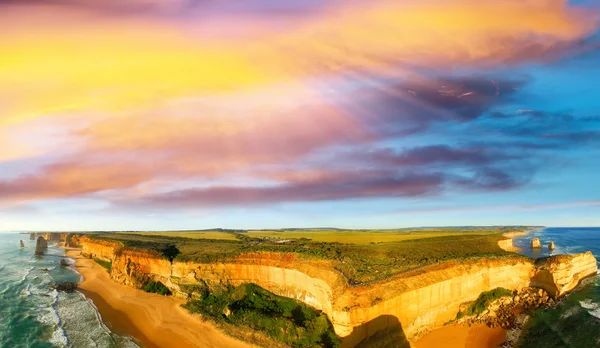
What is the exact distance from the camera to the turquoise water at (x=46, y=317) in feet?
108

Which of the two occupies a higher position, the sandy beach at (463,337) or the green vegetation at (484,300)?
the green vegetation at (484,300)

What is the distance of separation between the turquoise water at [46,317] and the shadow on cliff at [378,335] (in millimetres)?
21644

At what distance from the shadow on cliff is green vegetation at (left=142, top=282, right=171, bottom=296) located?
30741 millimetres

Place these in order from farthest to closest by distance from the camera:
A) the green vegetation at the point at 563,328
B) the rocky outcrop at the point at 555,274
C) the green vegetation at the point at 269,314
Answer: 1. the rocky outcrop at the point at 555,274
2. the green vegetation at the point at 269,314
3. the green vegetation at the point at 563,328

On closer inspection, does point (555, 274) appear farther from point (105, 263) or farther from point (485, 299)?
point (105, 263)

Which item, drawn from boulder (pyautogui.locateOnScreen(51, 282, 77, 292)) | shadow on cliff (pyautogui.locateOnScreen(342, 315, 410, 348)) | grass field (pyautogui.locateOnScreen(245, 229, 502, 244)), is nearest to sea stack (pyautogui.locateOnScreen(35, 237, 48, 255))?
boulder (pyautogui.locateOnScreen(51, 282, 77, 292))

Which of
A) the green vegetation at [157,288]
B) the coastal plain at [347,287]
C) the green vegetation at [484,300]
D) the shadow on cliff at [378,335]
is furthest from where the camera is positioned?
the green vegetation at [157,288]

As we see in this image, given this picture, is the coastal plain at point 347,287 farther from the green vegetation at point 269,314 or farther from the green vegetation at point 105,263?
the green vegetation at point 105,263

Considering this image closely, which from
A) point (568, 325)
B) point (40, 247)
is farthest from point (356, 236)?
point (40, 247)

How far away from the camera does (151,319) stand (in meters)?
38.4

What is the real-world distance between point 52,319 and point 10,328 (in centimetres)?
371

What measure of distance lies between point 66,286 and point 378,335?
5040cm

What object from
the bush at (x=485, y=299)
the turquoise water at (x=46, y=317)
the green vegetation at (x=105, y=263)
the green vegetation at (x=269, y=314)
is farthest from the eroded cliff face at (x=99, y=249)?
the bush at (x=485, y=299)

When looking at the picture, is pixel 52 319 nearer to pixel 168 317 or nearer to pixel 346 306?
pixel 168 317
